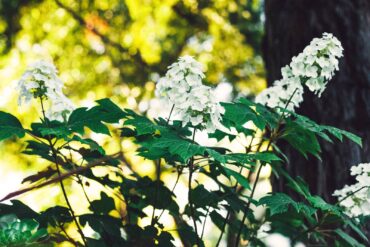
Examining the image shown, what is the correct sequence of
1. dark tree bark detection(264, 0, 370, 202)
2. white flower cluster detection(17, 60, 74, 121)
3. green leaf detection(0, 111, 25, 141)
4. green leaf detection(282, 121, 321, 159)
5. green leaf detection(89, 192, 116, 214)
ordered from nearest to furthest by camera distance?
green leaf detection(0, 111, 25, 141)
white flower cluster detection(17, 60, 74, 121)
green leaf detection(282, 121, 321, 159)
green leaf detection(89, 192, 116, 214)
dark tree bark detection(264, 0, 370, 202)

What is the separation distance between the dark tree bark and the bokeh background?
7.76 feet

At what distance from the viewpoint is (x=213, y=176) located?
1.79 metres

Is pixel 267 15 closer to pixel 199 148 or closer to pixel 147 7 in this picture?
pixel 199 148

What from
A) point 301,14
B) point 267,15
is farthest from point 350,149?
point 267,15

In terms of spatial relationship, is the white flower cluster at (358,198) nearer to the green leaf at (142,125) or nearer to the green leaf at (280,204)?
the green leaf at (280,204)

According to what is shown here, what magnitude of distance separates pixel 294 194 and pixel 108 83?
3993 millimetres

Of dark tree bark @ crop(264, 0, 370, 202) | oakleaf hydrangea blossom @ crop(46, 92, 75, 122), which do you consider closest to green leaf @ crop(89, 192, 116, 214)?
oakleaf hydrangea blossom @ crop(46, 92, 75, 122)

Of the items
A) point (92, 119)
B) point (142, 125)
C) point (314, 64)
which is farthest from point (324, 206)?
point (92, 119)

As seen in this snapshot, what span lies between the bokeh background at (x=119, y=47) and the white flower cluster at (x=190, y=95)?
3.46 meters

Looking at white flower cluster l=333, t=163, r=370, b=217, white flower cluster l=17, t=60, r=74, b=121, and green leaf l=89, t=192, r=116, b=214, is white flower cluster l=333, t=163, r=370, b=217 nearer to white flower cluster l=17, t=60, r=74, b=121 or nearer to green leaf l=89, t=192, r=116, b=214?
green leaf l=89, t=192, r=116, b=214

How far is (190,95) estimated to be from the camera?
1.38 meters

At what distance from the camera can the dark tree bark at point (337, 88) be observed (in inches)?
95.0

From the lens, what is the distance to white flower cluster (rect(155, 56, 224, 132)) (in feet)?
4.45

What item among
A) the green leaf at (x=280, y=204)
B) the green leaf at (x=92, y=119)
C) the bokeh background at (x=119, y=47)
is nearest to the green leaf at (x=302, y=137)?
the green leaf at (x=280, y=204)
